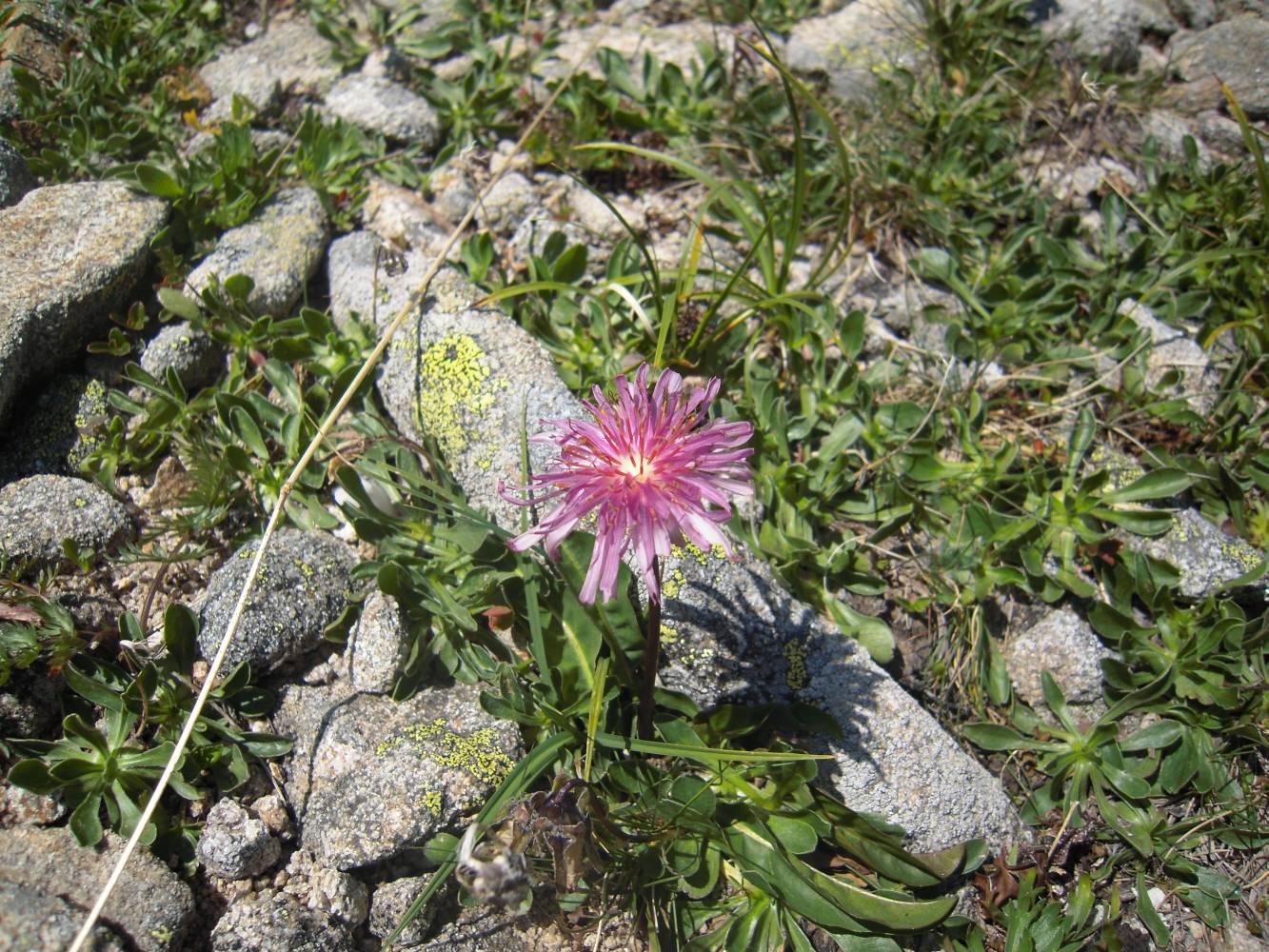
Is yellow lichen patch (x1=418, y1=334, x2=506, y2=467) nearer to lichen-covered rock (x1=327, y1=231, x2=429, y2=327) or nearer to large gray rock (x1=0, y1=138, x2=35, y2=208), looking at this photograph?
lichen-covered rock (x1=327, y1=231, x2=429, y2=327)

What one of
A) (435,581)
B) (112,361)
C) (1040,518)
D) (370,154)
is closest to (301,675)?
(435,581)

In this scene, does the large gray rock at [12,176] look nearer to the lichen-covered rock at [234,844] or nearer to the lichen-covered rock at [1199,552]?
the lichen-covered rock at [234,844]

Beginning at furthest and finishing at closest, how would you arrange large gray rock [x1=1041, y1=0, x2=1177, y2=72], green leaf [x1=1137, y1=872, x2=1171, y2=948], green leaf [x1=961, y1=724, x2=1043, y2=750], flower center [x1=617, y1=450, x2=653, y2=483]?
large gray rock [x1=1041, y1=0, x2=1177, y2=72] < green leaf [x1=961, y1=724, x2=1043, y2=750] < green leaf [x1=1137, y1=872, x2=1171, y2=948] < flower center [x1=617, y1=450, x2=653, y2=483]

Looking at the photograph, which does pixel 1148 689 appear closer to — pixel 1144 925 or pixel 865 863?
pixel 1144 925

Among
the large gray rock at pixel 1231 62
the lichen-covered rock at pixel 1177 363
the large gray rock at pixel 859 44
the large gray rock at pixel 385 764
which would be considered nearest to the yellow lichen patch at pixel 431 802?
the large gray rock at pixel 385 764

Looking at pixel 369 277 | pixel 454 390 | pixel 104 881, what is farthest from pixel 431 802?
pixel 369 277

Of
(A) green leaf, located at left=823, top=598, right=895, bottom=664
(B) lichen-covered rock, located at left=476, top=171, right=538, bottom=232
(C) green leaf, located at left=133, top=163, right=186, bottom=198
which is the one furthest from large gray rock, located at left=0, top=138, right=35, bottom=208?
(A) green leaf, located at left=823, top=598, right=895, bottom=664

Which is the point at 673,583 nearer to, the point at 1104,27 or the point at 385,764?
the point at 385,764
